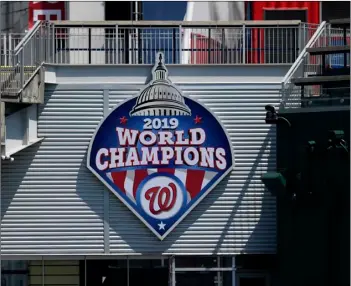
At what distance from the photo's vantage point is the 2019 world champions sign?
151 ft

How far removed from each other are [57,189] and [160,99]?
3.83 meters

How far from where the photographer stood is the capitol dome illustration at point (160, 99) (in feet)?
151

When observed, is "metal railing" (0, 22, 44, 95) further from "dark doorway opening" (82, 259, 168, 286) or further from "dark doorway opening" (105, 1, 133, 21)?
"dark doorway opening" (105, 1, 133, 21)

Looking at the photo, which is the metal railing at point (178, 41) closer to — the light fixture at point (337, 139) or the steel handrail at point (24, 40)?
the steel handrail at point (24, 40)

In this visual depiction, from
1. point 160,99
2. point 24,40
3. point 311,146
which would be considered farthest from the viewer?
point 160,99

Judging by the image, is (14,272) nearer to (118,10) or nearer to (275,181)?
(275,181)

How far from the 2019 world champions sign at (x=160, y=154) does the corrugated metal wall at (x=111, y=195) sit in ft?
0.89

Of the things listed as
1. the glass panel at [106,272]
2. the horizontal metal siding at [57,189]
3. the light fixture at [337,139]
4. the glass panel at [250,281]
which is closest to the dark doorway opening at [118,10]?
the horizontal metal siding at [57,189]

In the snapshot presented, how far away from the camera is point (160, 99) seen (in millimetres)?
45906

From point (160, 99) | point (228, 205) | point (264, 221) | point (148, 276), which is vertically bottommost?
point (148, 276)

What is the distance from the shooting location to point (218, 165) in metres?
46.2

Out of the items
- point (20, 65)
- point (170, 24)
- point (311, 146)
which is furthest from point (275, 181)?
point (20, 65)

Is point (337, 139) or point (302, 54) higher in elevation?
point (302, 54)

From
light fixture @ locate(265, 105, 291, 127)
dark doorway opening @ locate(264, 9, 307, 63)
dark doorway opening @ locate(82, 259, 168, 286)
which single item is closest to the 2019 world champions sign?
dark doorway opening @ locate(82, 259, 168, 286)
